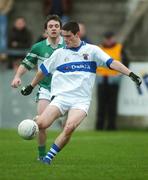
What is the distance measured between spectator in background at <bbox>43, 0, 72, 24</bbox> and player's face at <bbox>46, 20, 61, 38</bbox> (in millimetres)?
10510

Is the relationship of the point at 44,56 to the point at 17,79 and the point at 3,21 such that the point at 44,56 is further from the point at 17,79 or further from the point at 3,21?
the point at 3,21

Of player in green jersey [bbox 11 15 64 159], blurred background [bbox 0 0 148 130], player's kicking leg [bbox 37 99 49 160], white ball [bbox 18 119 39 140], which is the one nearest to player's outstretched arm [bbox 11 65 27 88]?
player in green jersey [bbox 11 15 64 159]

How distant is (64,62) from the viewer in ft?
45.2

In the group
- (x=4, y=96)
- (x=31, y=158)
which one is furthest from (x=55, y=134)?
(x=31, y=158)

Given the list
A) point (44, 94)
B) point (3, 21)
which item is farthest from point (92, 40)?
point (44, 94)

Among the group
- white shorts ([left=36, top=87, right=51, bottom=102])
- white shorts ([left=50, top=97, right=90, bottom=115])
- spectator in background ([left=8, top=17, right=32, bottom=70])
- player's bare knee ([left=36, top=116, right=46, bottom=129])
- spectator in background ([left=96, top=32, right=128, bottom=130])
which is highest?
spectator in background ([left=8, top=17, right=32, bottom=70])

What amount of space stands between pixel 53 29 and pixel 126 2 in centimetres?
1261

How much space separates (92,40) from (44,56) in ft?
40.5

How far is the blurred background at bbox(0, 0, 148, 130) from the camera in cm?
2397

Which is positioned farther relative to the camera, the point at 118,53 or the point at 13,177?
the point at 118,53

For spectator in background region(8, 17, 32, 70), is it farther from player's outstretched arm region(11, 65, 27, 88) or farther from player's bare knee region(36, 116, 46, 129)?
player's bare knee region(36, 116, 46, 129)

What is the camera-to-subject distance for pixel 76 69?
13758 millimetres

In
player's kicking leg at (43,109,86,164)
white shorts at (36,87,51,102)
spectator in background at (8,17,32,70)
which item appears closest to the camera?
player's kicking leg at (43,109,86,164)

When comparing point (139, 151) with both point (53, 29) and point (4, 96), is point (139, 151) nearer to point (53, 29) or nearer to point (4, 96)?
point (53, 29)
